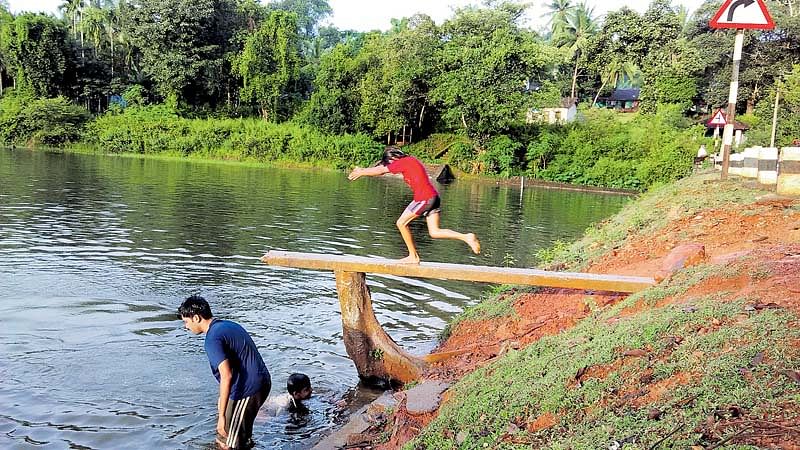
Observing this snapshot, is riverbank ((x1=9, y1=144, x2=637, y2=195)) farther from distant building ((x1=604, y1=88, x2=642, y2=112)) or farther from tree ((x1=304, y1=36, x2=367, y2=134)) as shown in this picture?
distant building ((x1=604, y1=88, x2=642, y2=112))

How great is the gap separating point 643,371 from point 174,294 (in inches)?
379

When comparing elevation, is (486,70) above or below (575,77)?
below

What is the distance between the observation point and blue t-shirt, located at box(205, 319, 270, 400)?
5.94 metres

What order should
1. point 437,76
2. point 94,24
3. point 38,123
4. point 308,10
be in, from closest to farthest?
point 437,76 → point 38,123 → point 94,24 → point 308,10

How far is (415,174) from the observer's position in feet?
26.0

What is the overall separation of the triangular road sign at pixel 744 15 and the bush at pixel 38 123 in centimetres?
4967

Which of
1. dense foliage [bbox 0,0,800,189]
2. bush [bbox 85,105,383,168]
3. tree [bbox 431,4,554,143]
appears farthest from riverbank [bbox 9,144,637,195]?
tree [bbox 431,4,554,143]

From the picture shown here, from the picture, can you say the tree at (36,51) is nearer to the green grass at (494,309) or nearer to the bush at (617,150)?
the bush at (617,150)

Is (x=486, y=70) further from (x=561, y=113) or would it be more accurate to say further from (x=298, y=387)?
(x=298, y=387)

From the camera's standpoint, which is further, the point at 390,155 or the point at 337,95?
the point at 337,95

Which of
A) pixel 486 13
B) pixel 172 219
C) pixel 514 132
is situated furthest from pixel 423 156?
pixel 172 219

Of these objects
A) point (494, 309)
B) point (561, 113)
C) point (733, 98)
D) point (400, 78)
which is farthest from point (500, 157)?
point (494, 309)

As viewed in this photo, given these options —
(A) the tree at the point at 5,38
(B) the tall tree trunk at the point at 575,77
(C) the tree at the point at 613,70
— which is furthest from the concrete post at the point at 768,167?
(A) the tree at the point at 5,38

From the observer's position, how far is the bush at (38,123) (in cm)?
5034
